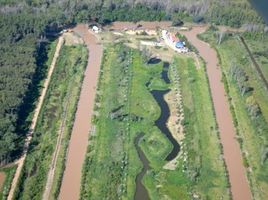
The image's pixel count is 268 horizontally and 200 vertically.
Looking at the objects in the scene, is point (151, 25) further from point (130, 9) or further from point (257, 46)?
point (257, 46)

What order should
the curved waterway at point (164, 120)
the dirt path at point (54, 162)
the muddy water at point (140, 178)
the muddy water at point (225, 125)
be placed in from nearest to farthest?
the dirt path at point (54, 162) < the muddy water at point (140, 178) < the muddy water at point (225, 125) < the curved waterway at point (164, 120)

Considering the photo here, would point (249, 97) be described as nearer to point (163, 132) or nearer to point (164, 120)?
point (164, 120)

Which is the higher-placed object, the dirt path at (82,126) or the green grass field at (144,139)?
the green grass field at (144,139)

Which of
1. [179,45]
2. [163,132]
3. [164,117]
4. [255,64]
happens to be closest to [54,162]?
[163,132]

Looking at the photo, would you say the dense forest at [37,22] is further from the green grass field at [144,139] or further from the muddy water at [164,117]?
the muddy water at [164,117]

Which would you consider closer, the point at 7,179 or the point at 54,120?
the point at 7,179

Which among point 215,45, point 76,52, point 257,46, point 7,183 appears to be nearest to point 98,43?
point 76,52

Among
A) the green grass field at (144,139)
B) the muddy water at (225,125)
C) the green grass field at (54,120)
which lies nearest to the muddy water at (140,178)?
the green grass field at (144,139)
